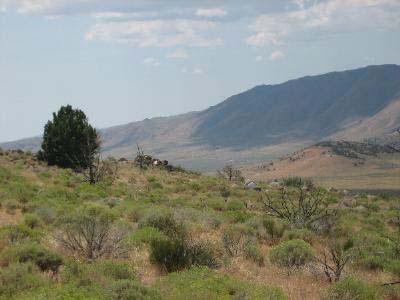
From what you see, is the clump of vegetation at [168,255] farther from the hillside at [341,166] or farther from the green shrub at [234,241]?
the hillside at [341,166]

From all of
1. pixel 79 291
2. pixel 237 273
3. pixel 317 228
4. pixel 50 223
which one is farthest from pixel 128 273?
pixel 317 228

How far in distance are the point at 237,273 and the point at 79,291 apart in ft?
13.5

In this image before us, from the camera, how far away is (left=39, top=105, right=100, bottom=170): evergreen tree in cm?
4141

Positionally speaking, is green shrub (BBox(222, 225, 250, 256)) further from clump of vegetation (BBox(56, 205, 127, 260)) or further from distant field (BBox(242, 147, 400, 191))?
distant field (BBox(242, 147, 400, 191))

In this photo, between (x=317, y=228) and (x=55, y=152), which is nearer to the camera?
(x=317, y=228)

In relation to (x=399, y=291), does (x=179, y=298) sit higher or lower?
higher

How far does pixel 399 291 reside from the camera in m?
11.0

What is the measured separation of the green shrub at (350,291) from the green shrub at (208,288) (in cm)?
104

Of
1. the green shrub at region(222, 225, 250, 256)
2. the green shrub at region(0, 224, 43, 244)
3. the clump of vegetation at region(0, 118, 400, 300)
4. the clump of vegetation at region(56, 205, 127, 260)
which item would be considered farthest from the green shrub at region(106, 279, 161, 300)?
the green shrub at region(0, 224, 43, 244)

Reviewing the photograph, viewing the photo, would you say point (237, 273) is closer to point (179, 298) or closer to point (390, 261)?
point (179, 298)

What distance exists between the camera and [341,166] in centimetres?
17012

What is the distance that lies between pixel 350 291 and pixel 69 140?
1365 inches

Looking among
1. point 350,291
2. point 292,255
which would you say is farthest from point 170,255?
point 350,291

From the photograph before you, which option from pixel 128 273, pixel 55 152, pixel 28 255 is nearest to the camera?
pixel 128 273
